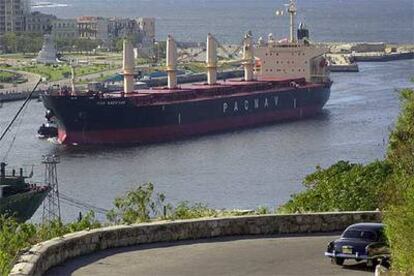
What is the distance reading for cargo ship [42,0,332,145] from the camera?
44.6m

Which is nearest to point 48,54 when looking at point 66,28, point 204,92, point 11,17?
point 66,28

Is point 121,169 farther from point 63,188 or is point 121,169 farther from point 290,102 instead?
point 290,102

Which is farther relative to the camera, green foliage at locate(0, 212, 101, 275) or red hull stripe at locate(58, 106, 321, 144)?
red hull stripe at locate(58, 106, 321, 144)

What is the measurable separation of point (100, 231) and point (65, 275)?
0.83 meters

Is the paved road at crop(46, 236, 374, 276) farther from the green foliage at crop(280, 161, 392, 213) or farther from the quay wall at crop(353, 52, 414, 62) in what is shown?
the quay wall at crop(353, 52, 414, 62)

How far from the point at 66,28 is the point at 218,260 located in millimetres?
98184

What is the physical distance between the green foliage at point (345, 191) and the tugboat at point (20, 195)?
6.20 metres

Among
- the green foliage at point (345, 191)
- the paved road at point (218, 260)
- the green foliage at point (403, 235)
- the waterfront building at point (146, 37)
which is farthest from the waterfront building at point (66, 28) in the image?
the green foliage at point (403, 235)

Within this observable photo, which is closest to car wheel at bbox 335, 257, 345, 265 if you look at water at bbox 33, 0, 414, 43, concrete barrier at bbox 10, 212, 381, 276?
concrete barrier at bbox 10, 212, 381, 276

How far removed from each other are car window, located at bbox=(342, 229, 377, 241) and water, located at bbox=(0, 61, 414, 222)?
1516 cm

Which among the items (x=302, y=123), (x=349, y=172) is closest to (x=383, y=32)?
(x=302, y=123)

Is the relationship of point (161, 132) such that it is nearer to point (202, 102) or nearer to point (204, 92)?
point (202, 102)

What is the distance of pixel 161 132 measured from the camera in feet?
149

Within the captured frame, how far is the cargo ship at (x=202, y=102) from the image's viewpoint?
146ft
